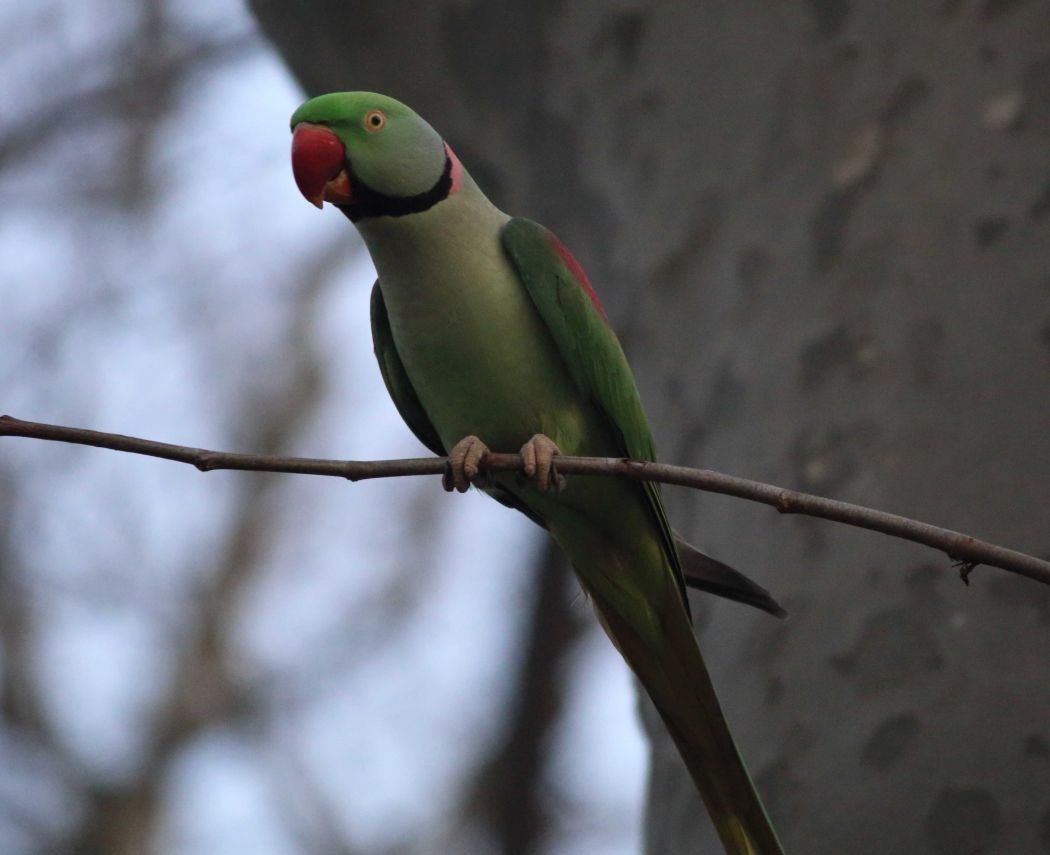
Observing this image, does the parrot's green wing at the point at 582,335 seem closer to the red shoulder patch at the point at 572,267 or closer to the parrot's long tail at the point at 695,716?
the red shoulder patch at the point at 572,267

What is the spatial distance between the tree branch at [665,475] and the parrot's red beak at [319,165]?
0.68 m

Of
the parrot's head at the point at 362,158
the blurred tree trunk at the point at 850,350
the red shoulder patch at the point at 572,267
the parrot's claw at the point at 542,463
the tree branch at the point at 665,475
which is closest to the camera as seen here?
the tree branch at the point at 665,475

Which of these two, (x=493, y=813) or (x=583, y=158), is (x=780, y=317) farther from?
(x=493, y=813)

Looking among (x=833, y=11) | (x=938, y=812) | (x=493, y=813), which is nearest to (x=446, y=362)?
(x=938, y=812)

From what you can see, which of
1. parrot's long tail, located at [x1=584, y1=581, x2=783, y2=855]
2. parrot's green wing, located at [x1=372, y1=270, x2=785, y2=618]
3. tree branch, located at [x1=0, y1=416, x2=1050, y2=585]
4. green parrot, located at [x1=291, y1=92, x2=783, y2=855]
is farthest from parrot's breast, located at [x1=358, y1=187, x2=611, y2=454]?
tree branch, located at [x1=0, y1=416, x2=1050, y2=585]

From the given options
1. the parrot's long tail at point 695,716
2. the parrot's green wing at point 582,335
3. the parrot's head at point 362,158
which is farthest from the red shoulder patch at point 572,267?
the parrot's long tail at point 695,716

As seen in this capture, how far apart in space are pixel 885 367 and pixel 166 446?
4.19ft

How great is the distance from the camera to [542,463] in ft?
6.39

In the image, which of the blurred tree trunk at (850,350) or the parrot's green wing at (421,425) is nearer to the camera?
the blurred tree trunk at (850,350)

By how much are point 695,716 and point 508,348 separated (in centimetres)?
73

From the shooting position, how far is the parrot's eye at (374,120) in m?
2.11

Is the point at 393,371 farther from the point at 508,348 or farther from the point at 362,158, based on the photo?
the point at 362,158

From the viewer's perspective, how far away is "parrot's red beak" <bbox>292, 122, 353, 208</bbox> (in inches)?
80.0

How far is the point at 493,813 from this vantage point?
5512 millimetres
